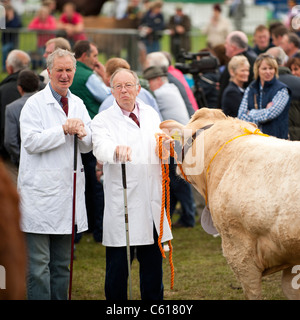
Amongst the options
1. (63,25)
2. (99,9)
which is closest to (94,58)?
(63,25)

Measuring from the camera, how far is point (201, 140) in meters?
5.34

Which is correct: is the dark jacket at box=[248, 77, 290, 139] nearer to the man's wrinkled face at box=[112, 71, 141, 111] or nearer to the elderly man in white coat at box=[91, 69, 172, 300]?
the elderly man in white coat at box=[91, 69, 172, 300]

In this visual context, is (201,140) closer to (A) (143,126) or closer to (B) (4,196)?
(A) (143,126)

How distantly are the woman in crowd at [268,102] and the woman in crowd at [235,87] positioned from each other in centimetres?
64

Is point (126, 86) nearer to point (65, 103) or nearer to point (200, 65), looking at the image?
point (65, 103)

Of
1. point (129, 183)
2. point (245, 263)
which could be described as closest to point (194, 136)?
point (129, 183)

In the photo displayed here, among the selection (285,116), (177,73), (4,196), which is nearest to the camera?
(4,196)

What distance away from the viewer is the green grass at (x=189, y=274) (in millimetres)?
6934

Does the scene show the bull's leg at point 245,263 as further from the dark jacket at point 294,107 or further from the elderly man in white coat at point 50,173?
the dark jacket at point 294,107

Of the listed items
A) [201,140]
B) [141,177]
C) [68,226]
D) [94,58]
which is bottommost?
[68,226]

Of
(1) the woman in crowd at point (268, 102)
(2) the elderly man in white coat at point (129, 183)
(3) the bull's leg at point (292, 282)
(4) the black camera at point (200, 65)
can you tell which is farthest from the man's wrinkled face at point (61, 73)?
(4) the black camera at point (200, 65)

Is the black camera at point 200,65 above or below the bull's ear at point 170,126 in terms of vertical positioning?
above

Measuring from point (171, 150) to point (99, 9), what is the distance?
20.8 meters

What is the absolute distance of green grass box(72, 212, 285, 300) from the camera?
273 inches
